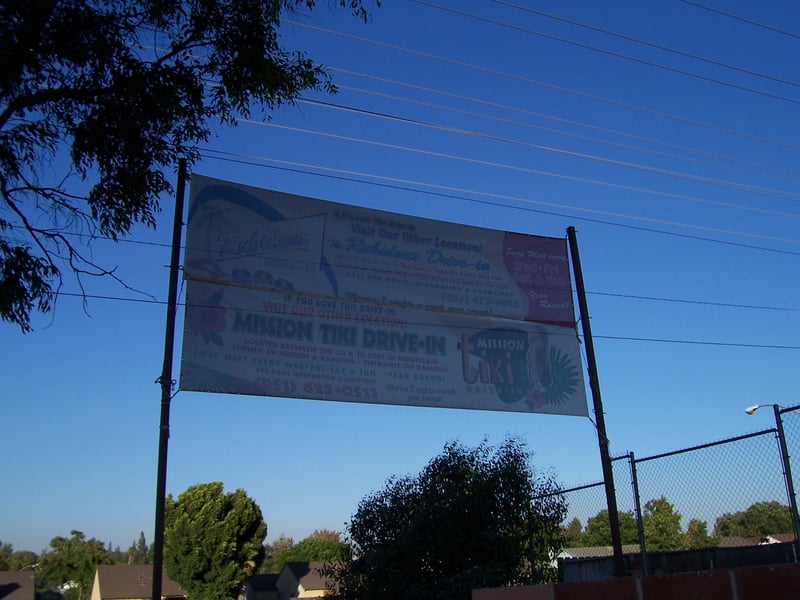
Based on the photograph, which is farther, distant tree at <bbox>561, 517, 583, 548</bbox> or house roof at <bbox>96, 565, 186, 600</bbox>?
house roof at <bbox>96, 565, 186, 600</bbox>

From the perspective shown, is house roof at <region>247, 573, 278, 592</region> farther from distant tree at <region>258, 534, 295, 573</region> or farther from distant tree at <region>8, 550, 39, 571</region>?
distant tree at <region>8, 550, 39, 571</region>

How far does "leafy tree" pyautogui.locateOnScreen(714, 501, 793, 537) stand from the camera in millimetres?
8375

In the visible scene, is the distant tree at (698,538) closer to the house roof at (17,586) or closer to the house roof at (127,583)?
the house roof at (127,583)

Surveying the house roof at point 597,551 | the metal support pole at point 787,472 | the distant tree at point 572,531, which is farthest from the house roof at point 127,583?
the metal support pole at point 787,472

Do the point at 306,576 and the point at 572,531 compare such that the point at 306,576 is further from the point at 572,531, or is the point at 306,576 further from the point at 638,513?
the point at 638,513

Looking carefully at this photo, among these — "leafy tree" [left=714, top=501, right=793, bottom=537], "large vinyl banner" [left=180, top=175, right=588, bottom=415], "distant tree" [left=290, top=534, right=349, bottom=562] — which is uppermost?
"large vinyl banner" [left=180, top=175, right=588, bottom=415]

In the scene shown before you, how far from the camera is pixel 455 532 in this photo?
1070 cm

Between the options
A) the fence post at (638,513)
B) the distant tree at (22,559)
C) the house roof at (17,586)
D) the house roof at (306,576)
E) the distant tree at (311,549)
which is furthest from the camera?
the distant tree at (22,559)

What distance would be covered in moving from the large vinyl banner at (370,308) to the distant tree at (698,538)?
8.54 feet

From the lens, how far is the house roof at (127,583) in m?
54.6

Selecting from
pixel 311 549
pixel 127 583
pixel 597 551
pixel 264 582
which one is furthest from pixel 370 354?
pixel 311 549

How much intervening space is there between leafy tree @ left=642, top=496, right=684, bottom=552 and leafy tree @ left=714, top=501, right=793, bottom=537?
2.09 ft

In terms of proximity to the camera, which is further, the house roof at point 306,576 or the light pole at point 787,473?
the house roof at point 306,576

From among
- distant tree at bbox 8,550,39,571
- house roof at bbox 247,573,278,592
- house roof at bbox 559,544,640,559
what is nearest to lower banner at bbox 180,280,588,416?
house roof at bbox 559,544,640,559
